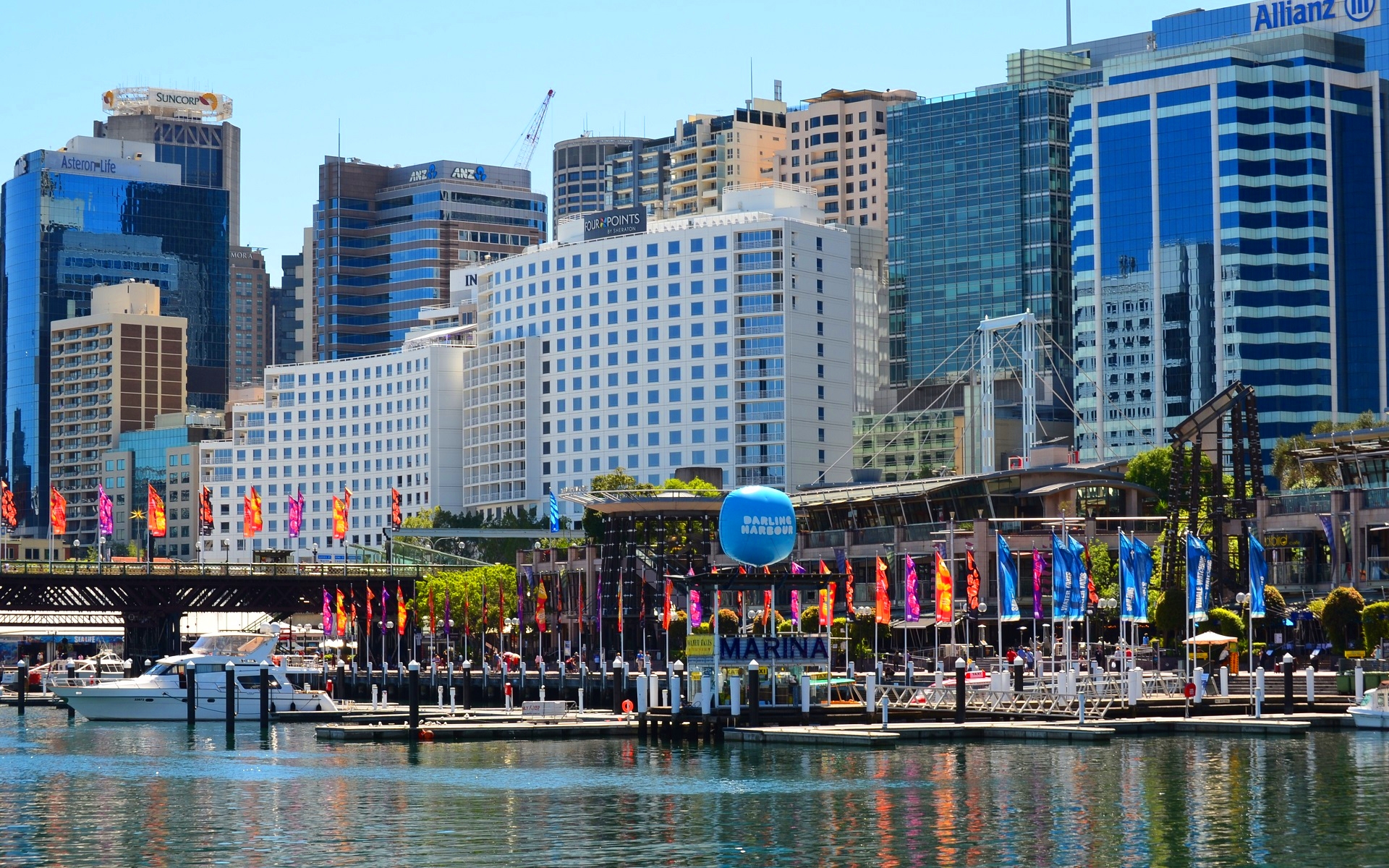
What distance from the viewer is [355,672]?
163 meters

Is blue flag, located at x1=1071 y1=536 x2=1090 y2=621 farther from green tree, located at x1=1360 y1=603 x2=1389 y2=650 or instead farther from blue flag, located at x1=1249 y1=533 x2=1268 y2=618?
green tree, located at x1=1360 y1=603 x2=1389 y2=650

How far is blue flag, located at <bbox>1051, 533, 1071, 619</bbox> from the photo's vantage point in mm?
102812

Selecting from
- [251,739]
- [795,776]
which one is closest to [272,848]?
[795,776]

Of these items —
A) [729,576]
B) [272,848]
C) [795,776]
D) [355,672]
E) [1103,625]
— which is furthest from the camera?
[355,672]

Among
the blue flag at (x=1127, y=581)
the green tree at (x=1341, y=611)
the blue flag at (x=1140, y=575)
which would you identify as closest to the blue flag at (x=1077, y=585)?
the blue flag at (x=1127, y=581)

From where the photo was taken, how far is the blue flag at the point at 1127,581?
104 meters

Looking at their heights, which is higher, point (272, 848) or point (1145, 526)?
point (1145, 526)

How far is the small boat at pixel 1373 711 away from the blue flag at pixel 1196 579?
1201 cm

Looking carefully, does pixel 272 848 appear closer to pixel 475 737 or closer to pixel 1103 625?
pixel 475 737

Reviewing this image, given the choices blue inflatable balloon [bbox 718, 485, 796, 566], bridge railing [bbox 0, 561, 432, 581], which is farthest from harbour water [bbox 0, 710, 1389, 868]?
bridge railing [bbox 0, 561, 432, 581]

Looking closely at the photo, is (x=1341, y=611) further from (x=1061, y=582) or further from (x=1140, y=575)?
(x=1061, y=582)

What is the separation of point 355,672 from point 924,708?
7708 cm

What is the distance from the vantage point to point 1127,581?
104m

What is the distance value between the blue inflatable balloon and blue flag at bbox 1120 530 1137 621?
1664 centimetres
